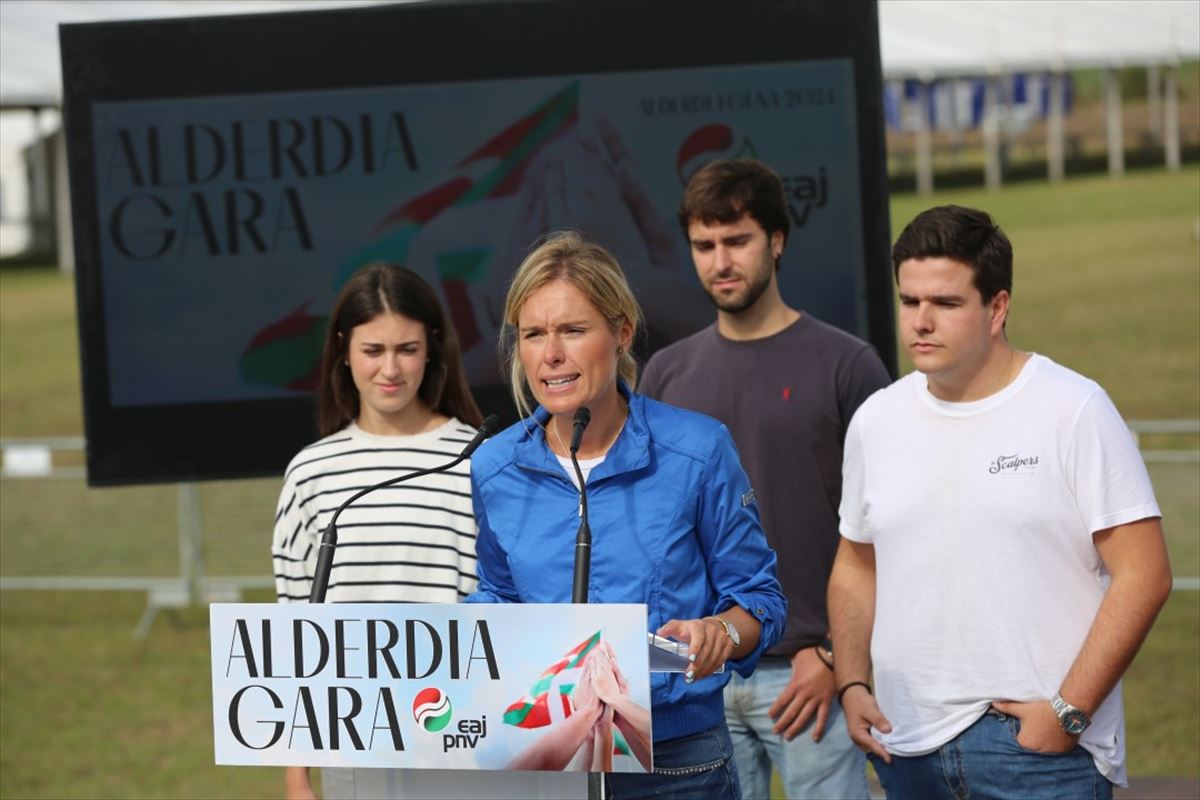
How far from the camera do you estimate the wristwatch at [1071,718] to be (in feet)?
10.3

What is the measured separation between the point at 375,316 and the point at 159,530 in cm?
945

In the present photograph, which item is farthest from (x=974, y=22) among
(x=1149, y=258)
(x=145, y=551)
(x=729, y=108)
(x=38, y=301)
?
(x=38, y=301)

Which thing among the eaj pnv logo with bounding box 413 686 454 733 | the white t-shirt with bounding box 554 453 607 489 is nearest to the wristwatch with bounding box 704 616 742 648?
the white t-shirt with bounding box 554 453 607 489

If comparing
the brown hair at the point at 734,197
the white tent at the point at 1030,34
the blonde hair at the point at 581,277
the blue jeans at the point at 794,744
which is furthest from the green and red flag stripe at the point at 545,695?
the white tent at the point at 1030,34

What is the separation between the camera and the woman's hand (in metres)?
2.59

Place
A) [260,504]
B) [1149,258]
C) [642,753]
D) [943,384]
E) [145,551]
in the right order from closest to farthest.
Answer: [642,753] → [943,384] → [260,504] → [145,551] → [1149,258]

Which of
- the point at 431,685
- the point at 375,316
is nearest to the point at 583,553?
the point at 431,685

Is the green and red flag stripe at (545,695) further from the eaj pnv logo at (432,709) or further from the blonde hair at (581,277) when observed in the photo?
the blonde hair at (581,277)

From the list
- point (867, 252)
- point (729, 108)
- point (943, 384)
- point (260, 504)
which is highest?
point (729, 108)

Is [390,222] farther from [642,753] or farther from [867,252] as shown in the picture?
[642,753]

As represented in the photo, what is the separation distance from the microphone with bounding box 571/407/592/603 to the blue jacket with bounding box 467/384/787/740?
89mm

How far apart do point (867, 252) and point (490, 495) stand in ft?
8.38

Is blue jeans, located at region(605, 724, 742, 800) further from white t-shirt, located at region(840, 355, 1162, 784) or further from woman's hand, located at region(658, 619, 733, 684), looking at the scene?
white t-shirt, located at region(840, 355, 1162, 784)

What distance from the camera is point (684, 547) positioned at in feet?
9.28
